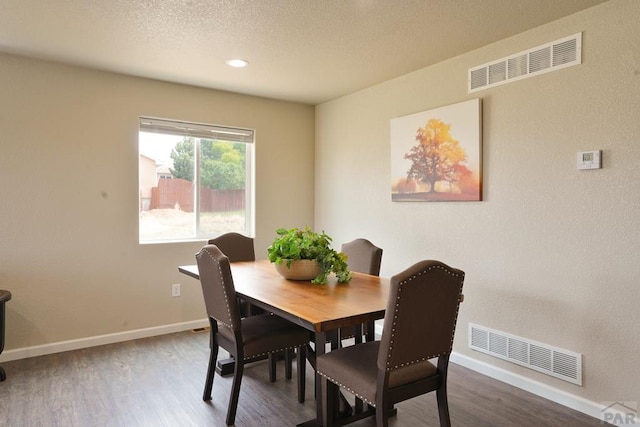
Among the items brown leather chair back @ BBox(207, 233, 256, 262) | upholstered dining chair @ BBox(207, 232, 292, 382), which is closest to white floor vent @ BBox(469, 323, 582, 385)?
upholstered dining chair @ BBox(207, 232, 292, 382)

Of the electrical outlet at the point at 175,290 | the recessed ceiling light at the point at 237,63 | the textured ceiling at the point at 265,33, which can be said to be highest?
the textured ceiling at the point at 265,33

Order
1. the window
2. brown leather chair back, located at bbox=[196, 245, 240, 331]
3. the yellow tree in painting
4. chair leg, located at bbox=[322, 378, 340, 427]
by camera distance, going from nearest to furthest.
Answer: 1. chair leg, located at bbox=[322, 378, 340, 427]
2. brown leather chair back, located at bbox=[196, 245, 240, 331]
3. the yellow tree in painting
4. the window

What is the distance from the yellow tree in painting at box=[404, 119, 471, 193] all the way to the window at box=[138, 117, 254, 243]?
1.86 m

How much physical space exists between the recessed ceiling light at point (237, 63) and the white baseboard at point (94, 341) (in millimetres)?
2446

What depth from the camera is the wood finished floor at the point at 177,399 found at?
8.07ft

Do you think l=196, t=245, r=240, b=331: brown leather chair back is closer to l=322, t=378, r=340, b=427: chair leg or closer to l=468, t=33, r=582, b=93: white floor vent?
l=322, t=378, r=340, b=427: chair leg

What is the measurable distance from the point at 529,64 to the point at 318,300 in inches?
82.4

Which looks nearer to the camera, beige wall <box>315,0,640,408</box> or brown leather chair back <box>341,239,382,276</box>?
beige wall <box>315,0,640,408</box>

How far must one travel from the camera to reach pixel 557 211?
2.70 meters

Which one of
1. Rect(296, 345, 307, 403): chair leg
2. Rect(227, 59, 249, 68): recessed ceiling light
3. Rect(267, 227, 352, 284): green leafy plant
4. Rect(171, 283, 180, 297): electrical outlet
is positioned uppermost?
Rect(227, 59, 249, 68): recessed ceiling light

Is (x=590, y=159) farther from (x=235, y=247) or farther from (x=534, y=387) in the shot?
(x=235, y=247)

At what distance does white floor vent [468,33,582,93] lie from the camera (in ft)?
8.59

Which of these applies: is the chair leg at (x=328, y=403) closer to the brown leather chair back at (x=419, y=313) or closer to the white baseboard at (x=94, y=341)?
the brown leather chair back at (x=419, y=313)

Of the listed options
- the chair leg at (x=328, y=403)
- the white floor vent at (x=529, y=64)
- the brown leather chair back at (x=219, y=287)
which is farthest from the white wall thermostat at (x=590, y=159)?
the brown leather chair back at (x=219, y=287)
